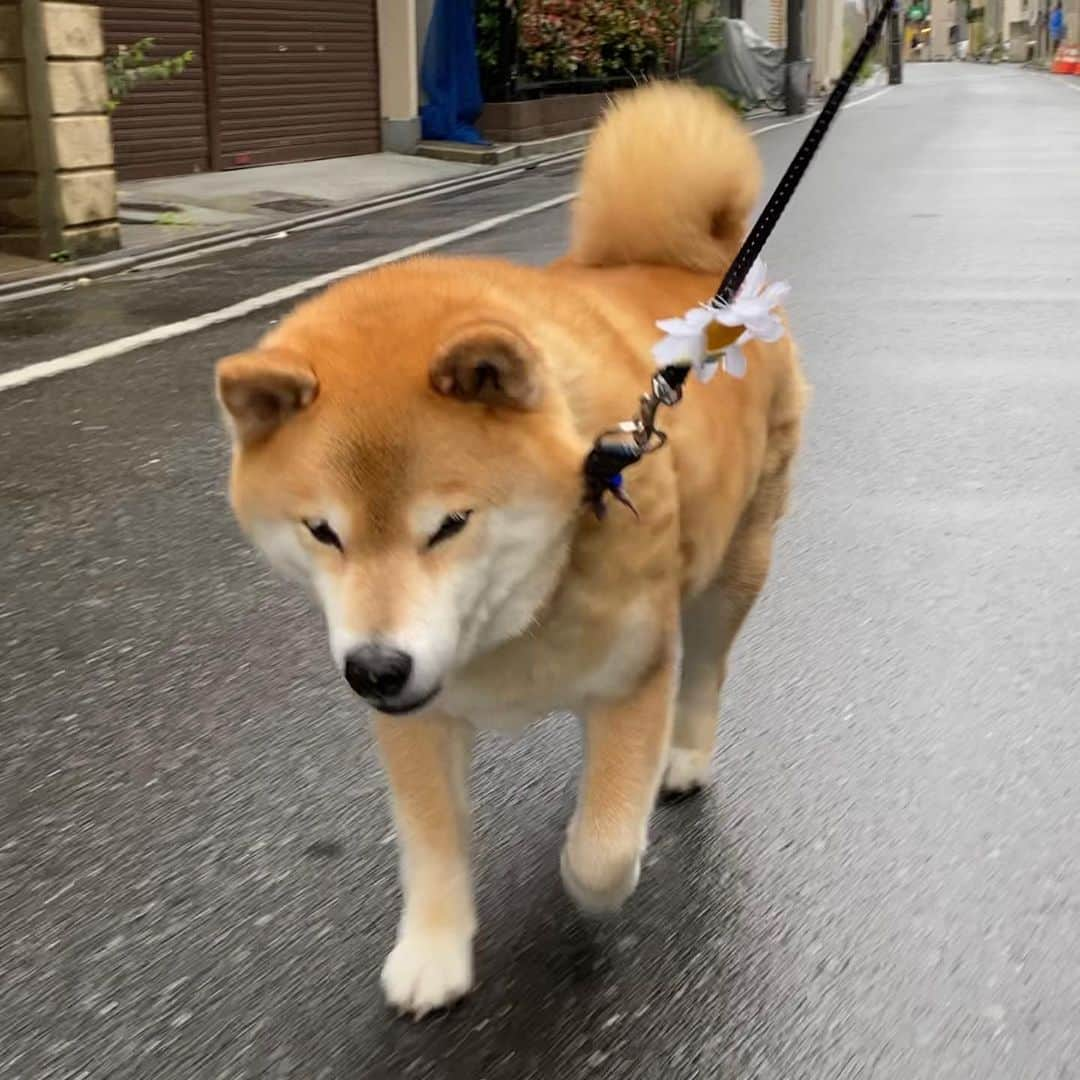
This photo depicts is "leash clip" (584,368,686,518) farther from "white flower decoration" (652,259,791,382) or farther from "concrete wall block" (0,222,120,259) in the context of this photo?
"concrete wall block" (0,222,120,259)

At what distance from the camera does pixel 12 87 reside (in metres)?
9.65

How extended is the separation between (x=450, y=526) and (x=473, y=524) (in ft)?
0.10

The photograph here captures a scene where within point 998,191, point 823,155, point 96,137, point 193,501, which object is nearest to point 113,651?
point 193,501

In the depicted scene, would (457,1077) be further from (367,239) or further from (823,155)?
(823,155)

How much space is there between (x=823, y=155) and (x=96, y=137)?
10268mm

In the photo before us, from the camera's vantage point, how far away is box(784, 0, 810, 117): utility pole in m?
29.0

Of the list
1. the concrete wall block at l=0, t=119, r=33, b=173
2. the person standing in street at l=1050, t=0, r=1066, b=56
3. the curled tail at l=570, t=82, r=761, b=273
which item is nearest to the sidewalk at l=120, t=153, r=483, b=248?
the concrete wall block at l=0, t=119, r=33, b=173

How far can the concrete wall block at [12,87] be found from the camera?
963 cm

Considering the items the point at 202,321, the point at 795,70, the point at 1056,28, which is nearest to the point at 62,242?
the point at 202,321

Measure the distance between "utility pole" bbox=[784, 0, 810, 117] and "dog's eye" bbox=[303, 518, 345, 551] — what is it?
27.9 meters

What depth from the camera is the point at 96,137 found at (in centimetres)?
1005

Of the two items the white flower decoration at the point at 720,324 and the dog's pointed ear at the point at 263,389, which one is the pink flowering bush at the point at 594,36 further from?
the dog's pointed ear at the point at 263,389

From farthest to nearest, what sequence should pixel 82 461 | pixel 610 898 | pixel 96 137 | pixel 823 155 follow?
pixel 823 155 → pixel 96 137 → pixel 82 461 → pixel 610 898

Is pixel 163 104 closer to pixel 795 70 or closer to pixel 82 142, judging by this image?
pixel 82 142
